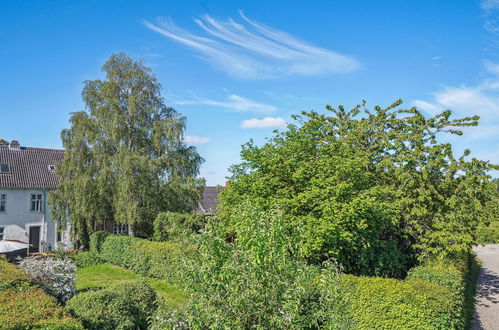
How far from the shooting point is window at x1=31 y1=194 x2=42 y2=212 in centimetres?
2920

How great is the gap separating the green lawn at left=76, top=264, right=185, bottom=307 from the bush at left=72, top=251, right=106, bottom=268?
597mm

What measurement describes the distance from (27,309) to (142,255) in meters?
13.1

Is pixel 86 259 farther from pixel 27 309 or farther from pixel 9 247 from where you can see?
pixel 27 309

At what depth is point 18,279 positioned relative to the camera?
433 inches

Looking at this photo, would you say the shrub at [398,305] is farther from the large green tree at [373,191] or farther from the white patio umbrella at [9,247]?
the white patio umbrella at [9,247]

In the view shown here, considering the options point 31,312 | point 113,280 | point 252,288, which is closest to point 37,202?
point 113,280

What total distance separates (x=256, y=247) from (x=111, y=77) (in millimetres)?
21847

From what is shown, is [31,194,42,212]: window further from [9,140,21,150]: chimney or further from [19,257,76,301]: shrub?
[19,257,76,301]: shrub

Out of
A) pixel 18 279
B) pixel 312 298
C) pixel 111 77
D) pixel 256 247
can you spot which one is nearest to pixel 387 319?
pixel 312 298

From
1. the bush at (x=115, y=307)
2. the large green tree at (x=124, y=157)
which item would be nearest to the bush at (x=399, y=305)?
the bush at (x=115, y=307)

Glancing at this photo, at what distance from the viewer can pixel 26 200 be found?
94.7 feet

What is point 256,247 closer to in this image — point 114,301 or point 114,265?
point 114,301

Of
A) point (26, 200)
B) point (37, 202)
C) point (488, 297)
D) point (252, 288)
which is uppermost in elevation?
point (26, 200)

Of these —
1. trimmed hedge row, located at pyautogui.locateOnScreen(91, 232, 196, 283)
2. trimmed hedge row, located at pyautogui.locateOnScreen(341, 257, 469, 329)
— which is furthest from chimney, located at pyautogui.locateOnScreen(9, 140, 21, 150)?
trimmed hedge row, located at pyautogui.locateOnScreen(341, 257, 469, 329)
